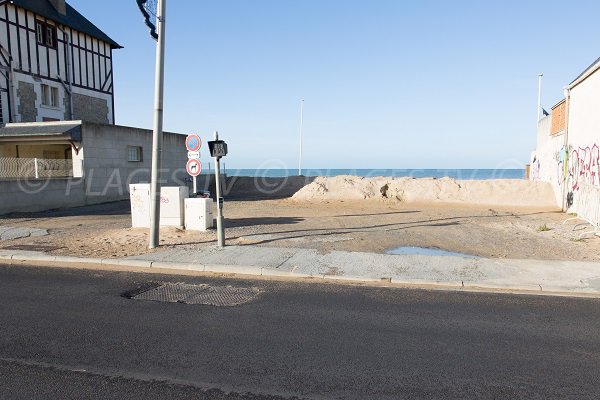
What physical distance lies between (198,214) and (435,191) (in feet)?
49.4

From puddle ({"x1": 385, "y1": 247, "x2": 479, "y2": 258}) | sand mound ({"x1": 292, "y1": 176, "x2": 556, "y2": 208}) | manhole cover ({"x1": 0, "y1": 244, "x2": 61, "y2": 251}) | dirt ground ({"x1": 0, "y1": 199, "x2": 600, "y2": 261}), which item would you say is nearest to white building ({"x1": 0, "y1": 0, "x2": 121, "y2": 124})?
dirt ground ({"x1": 0, "y1": 199, "x2": 600, "y2": 261})

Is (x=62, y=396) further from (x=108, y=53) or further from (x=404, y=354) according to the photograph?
(x=108, y=53)

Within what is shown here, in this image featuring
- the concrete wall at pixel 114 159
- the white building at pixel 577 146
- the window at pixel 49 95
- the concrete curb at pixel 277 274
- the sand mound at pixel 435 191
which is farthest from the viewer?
the window at pixel 49 95

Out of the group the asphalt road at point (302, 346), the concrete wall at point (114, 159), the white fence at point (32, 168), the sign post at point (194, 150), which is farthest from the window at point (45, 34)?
the asphalt road at point (302, 346)

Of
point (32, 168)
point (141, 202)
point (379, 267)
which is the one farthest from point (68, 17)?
point (379, 267)

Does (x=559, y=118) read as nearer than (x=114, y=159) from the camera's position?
Yes

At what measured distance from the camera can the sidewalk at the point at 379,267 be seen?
7145mm

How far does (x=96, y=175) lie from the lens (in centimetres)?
2091

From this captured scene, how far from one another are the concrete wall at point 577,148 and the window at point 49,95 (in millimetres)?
27068

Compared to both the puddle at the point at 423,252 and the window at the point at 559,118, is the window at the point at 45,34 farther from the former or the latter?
the window at the point at 559,118

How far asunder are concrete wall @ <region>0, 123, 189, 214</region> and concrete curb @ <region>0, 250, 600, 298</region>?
8.59 meters

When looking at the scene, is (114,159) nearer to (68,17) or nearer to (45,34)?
(45,34)

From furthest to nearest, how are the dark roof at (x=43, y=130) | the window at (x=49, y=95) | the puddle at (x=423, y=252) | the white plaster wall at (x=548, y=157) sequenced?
1. the window at (x=49, y=95)
2. the dark roof at (x=43, y=130)
3. the white plaster wall at (x=548, y=157)
4. the puddle at (x=423, y=252)

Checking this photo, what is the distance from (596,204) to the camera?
40.6 feet
